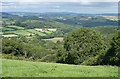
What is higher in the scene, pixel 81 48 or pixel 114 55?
pixel 114 55

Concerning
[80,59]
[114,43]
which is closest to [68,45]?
[80,59]

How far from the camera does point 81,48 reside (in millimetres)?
34844

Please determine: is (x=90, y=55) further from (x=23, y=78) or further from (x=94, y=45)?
(x=23, y=78)

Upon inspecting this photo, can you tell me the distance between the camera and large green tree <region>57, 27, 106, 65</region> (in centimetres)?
3328

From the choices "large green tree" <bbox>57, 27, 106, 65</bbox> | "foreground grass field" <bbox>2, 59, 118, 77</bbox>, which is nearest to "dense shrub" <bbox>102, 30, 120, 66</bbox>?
"large green tree" <bbox>57, 27, 106, 65</bbox>

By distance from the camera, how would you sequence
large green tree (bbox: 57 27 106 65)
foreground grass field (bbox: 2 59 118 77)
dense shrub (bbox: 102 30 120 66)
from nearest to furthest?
foreground grass field (bbox: 2 59 118 77), dense shrub (bbox: 102 30 120 66), large green tree (bbox: 57 27 106 65)

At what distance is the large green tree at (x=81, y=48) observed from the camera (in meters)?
33.3

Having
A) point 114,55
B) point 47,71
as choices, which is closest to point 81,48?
point 114,55

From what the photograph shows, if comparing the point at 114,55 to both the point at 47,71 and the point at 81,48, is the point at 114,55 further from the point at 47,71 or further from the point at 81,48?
the point at 47,71

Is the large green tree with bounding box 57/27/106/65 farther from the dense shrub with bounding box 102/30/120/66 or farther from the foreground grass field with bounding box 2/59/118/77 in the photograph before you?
the foreground grass field with bounding box 2/59/118/77

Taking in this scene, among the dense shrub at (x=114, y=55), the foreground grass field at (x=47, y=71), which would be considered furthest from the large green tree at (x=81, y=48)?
the foreground grass field at (x=47, y=71)

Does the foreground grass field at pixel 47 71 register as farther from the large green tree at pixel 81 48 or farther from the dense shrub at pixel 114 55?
the large green tree at pixel 81 48

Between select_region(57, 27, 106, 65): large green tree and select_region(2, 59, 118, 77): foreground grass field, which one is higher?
select_region(2, 59, 118, 77): foreground grass field

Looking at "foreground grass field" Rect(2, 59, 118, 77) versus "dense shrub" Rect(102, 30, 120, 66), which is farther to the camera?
"dense shrub" Rect(102, 30, 120, 66)
